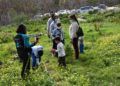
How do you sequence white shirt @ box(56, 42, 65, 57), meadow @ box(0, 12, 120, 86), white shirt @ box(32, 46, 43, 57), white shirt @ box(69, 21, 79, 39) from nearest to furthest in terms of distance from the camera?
1. meadow @ box(0, 12, 120, 86)
2. white shirt @ box(32, 46, 43, 57)
3. white shirt @ box(56, 42, 65, 57)
4. white shirt @ box(69, 21, 79, 39)

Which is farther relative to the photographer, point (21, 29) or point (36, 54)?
point (36, 54)

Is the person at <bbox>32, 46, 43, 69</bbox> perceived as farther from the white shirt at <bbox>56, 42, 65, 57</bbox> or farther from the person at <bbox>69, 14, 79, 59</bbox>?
the person at <bbox>69, 14, 79, 59</bbox>

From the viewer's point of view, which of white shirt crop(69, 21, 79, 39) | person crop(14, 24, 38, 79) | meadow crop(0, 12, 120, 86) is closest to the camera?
meadow crop(0, 12, 120, 86)

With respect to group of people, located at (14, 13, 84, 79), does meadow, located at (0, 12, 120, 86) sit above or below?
below

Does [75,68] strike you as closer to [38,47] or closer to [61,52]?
[61,52]

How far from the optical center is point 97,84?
13.8 metres

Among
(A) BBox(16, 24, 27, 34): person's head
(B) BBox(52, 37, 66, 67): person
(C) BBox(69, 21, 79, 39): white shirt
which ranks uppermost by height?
(A) BBox(16, 24, 27, 34): person's head

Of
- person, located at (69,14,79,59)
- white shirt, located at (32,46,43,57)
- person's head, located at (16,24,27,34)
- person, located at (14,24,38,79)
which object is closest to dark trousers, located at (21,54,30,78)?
person, located at (14,24,38,79)

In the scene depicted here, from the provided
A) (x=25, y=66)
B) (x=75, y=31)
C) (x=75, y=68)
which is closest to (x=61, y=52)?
(x=75, y=68)

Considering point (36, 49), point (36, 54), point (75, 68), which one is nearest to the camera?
point (36, 49)

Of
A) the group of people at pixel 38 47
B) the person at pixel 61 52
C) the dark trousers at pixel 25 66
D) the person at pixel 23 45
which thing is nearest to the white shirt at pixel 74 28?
the group of people at pixel 38 47

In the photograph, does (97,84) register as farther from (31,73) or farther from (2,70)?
(2,70)

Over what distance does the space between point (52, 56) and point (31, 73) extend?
5.47 meters

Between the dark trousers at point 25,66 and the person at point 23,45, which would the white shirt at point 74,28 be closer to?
the person at point 23,45
